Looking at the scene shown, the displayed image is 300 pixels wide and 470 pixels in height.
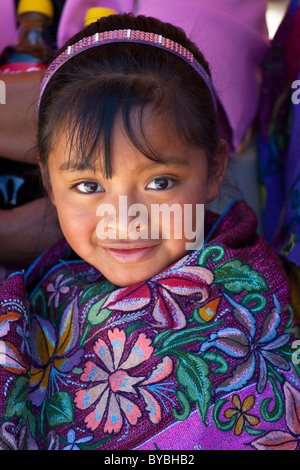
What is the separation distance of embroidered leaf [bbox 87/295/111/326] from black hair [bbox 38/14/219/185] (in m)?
0.23

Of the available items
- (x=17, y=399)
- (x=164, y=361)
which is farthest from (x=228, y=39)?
(x=17, y=399)

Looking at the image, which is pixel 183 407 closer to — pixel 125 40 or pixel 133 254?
pixel 133 254

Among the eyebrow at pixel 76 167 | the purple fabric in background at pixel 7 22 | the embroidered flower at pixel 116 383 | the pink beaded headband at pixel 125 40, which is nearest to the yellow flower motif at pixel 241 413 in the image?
the embroidered flower at pixel 116 383

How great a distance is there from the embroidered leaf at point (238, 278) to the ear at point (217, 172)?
0.49 feet

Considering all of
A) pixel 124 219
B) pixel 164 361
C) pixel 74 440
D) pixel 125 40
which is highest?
pixel 125 40

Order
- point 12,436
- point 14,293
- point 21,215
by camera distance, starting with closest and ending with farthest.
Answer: point 12,436 < point 14,293 < point 21,215

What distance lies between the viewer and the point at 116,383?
938 mm

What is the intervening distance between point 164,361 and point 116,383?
0.27 feet

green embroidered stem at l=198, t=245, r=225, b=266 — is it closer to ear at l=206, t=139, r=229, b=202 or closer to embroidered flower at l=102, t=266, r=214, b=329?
embroidered flower at l=102, t=266, r=214, b=329

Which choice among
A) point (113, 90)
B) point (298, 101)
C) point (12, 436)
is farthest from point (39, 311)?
point (298, 101)

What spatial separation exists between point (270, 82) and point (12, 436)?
1.00 m

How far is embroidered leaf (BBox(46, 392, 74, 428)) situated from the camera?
0.94 m
